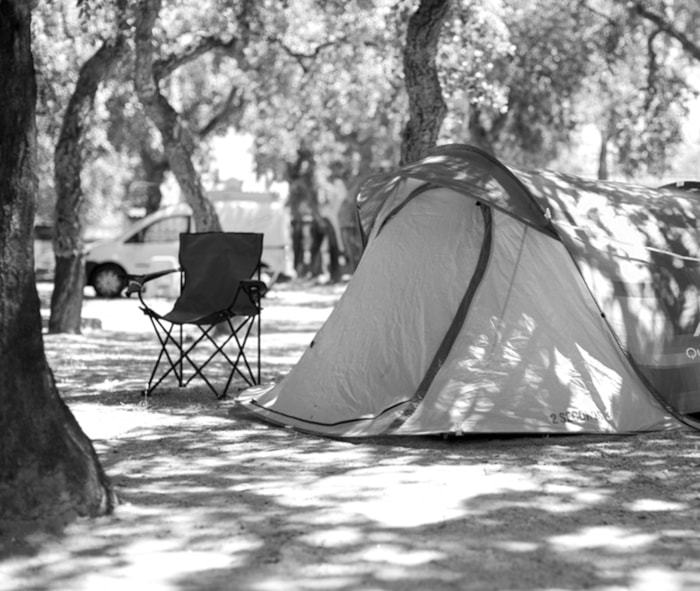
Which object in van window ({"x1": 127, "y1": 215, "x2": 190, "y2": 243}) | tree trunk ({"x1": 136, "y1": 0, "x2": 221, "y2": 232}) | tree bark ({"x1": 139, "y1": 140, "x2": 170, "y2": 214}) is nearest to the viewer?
tree trunk ({"x1": 136, "y1": 0, "x2": 221, "y2": 232})

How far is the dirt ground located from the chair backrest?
5.03ft

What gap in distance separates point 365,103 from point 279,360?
45.6 ft

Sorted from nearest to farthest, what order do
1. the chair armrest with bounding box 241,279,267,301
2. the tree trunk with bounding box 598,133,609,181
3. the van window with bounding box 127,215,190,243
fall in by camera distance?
the chair armrest with bounding box 241,279,267,301
the van window with bounding box 127,215,190,243
the tree trunk with bounding box 598,133,609,181

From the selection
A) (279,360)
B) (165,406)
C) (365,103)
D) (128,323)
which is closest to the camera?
(165,406)

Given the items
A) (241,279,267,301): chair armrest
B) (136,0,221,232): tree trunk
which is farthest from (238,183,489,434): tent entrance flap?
(136,0,221,232): tree trunk

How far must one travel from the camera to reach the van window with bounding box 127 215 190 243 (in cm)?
2624

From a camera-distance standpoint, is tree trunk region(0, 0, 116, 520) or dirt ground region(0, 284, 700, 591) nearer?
dirt ground region(0, 284, 700, 591)

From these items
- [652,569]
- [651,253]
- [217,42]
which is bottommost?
[652,569]

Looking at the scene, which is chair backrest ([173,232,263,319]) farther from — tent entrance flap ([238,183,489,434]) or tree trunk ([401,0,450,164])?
tree trunk ([401,0,450,164])

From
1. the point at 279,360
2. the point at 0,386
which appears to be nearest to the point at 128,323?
the point at 279,360

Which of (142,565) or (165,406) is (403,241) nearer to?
(165,406)

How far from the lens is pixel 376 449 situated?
21.6ft

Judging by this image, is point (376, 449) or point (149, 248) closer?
point (376, 449)

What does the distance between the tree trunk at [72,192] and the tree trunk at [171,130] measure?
60 centimetres
